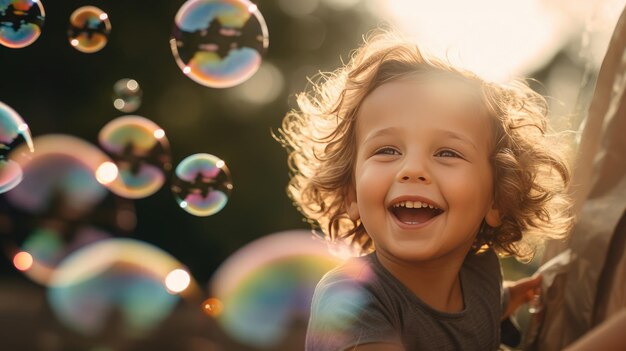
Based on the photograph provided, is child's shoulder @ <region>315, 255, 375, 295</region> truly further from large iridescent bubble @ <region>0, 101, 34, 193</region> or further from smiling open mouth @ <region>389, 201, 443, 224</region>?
large iridescent bubble @ <region>0, 101, 34, 193</region>

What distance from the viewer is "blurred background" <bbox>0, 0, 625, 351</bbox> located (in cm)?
429

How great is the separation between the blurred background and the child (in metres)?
1.51

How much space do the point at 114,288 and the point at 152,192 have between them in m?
1.81

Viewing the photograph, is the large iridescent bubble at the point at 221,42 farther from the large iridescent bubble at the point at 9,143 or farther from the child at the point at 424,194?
the child at the point at 424,194

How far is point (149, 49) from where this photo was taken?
6.29 m

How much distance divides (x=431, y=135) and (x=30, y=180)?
323 cm

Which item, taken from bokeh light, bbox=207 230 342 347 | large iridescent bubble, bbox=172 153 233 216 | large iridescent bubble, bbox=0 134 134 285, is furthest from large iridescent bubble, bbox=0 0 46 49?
bokeh light, bbox=207 230 342 347

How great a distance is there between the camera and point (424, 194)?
6.42 feet

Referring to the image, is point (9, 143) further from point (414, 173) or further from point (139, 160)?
point (414, 173)

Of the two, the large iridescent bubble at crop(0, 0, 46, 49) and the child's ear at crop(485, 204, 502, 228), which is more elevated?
the large iridescent bubble at crop(0, 0, 46, 49)

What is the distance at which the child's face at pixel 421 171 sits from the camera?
78.0 inches

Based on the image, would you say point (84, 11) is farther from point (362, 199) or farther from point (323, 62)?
point (323, 62)

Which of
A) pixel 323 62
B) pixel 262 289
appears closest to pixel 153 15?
pixel 323 62

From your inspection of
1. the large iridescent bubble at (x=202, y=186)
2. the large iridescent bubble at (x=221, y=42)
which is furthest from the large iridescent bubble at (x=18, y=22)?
the large iridescent bubble at (x=202, y=186)
